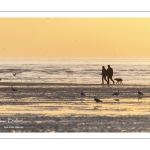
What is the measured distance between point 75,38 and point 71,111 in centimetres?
272

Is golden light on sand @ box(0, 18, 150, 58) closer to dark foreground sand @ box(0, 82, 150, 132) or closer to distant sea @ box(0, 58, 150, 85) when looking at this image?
dark foreground sand @ box(0, 82, 150, 132)

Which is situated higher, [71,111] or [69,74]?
[69,74]

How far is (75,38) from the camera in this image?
1909 centimetres

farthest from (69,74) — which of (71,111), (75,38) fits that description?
(71,111)

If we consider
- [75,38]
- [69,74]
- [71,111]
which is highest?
[75,38]

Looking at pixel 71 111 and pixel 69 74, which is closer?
pixel 71 111

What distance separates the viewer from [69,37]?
1916 centimetres

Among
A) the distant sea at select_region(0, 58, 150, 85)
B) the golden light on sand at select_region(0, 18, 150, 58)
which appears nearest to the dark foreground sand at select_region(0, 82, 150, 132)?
the golden light on sand at select_region(0, 18, 150, 58)

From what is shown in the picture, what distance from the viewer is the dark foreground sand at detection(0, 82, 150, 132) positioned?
16297mm

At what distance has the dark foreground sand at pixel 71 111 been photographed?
53.5ft

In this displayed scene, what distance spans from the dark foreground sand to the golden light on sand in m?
1.83

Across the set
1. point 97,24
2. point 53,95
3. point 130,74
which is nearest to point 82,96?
point 53,95

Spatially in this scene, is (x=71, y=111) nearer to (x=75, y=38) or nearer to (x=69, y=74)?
(x=75, y=38)

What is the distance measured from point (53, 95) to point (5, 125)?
5805 millimetres
